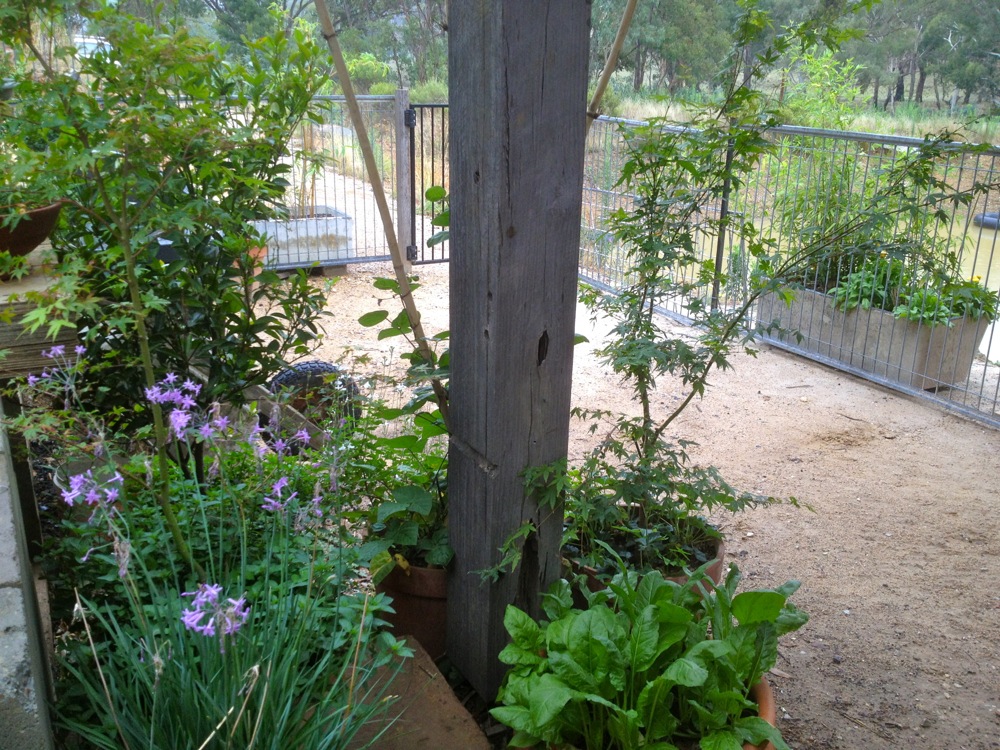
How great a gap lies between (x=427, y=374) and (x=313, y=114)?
2.51 feet

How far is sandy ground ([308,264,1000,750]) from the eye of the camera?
232cm

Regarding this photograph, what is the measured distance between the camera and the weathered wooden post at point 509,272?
60.6 inches

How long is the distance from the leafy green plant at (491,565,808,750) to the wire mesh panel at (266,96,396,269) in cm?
520

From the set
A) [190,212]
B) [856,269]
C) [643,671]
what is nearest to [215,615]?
[643,671]

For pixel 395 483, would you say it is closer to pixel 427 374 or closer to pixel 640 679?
pixel 427 374

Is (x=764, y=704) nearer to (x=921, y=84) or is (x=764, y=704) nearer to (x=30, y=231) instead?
(x=30, y=231)

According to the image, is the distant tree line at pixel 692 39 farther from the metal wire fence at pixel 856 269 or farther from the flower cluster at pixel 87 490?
the flower cluster at pixel 87 490

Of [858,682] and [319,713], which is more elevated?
[319,713]

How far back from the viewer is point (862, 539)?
128 inches

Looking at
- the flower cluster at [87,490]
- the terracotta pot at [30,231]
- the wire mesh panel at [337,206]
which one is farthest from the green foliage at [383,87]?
the flower cluster at [87,490]

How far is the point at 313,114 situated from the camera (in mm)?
2152

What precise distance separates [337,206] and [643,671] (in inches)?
270

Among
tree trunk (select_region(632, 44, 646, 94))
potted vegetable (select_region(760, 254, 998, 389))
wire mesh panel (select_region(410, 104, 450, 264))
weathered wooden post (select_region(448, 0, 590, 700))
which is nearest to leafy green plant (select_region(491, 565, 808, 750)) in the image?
weathered wooden post (select_region(448, 0, 590, 700))

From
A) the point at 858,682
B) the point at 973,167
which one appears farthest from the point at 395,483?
the point at 973,167
